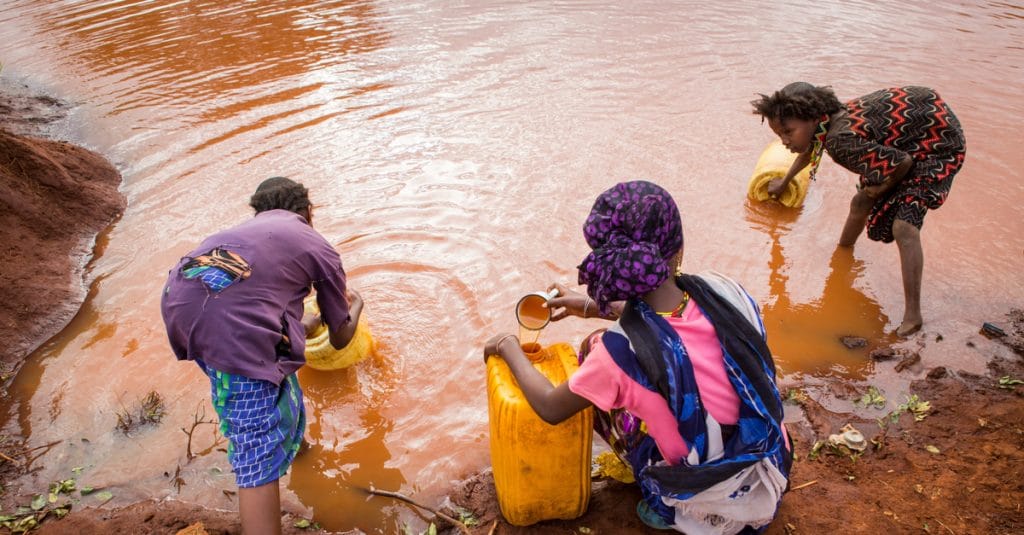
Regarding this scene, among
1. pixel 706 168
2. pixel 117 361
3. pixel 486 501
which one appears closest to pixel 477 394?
pixel 486 501

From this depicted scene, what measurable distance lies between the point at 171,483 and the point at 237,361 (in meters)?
1.23

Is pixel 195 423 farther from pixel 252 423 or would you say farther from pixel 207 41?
pixel 207 41

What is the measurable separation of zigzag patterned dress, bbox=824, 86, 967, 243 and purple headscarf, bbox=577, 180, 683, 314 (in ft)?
6.69

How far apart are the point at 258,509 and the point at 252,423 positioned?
0.32m

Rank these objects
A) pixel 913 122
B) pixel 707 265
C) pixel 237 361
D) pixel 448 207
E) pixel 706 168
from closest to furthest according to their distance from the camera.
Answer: pixel 237 361 → pixel 913 122 → pixel 707 265 → pixel 448 207 → pixel 706 168

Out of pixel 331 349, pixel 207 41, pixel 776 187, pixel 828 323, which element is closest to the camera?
pixel 331 349

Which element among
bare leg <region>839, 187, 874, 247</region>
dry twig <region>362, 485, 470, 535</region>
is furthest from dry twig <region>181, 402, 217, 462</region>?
bare leg <region>839, 187, 874, 247</region>

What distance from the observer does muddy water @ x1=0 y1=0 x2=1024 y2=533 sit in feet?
10.1

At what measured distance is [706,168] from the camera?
5.11 metres

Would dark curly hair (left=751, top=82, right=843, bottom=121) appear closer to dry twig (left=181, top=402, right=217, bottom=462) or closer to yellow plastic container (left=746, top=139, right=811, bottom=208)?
yellow plastic container (left=746, top=139, right=811, bottom=208)

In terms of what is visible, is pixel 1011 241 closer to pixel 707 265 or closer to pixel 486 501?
pixel 707 265

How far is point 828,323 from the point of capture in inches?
139

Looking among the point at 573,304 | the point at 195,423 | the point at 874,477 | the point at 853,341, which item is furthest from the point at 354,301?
the point at 853,341

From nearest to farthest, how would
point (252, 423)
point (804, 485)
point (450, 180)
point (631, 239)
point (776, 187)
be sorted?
point (631, 239)
point (252, 423)
point (804, 485)
point (776, 187)
point (450, 180)
